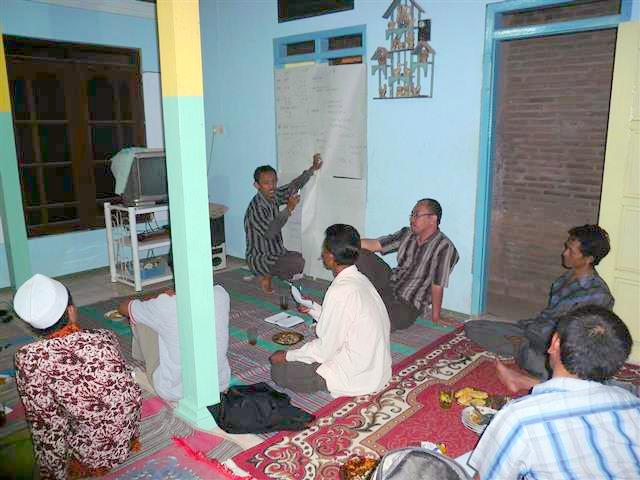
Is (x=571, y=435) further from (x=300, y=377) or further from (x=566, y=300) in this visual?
(x=566, y=300)

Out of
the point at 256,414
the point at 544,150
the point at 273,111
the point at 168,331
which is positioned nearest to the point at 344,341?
the point at 256,414

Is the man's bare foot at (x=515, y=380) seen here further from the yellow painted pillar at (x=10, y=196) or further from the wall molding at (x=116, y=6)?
the wall molding at (x=116, y=6)

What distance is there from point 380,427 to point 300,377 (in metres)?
0.61

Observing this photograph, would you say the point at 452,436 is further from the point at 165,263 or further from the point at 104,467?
the point at 165,263

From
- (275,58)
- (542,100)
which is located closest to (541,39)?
(542,100)

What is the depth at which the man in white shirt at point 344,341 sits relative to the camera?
314 cm

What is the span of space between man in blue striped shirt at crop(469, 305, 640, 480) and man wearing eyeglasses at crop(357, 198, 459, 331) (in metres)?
2.72

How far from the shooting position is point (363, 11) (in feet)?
16.5

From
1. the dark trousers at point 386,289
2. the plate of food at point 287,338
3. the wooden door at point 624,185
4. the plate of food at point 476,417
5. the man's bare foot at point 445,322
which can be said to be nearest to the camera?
the plate of food at point 476,417

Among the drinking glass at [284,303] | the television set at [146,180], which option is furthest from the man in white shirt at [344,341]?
the television set at [146,180]

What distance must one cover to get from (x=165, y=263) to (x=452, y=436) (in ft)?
14.8

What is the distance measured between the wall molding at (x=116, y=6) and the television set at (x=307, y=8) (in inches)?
75.0

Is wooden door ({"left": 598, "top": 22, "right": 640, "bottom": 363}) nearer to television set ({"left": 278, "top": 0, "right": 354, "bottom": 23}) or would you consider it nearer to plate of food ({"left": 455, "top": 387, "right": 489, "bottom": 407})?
plate of food ({"left": 455, "top": 387, "right": 489, "bottom": 407})

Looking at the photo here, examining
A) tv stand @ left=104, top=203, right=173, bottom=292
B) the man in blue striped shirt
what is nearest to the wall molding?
tv stand @ left=104, top=203, right=173, bottom=292
